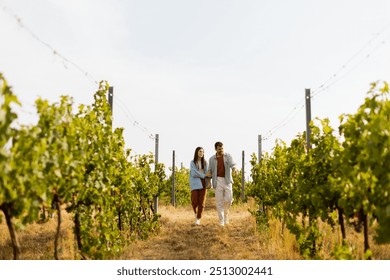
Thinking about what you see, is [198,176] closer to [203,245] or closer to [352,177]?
[203,245]

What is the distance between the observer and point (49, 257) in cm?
623

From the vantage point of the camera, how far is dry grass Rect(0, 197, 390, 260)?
22.1ft

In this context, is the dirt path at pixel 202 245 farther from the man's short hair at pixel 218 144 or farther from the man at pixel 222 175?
the man's short hair at pixel 218 144

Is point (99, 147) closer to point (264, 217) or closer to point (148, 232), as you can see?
point (148, 232)

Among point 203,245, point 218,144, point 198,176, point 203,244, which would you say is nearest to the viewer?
point 203,245

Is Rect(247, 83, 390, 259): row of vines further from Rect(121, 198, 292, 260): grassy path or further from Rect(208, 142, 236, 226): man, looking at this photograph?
Rect(208, 142, 236, 226): man

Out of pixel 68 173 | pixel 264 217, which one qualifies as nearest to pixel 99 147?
pixel 68 173

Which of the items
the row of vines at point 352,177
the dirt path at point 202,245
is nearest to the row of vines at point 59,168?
the dirt path at point 202,245

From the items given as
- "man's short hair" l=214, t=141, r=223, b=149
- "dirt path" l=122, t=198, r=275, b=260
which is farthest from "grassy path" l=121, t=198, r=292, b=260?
"man's short hair" l=214, t=141, r=223, b=149

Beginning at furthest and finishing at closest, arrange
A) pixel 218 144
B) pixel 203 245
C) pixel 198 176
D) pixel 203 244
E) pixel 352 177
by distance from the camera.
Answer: pixel 198 176 → pixel 218 144 → pixel 203 244 → pixel 203 245 → pixel 352 177

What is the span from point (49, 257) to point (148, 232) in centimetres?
363

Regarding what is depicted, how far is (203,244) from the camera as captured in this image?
808 centimetres

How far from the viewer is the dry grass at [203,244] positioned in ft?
22.1

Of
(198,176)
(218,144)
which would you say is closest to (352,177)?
(218,144)
